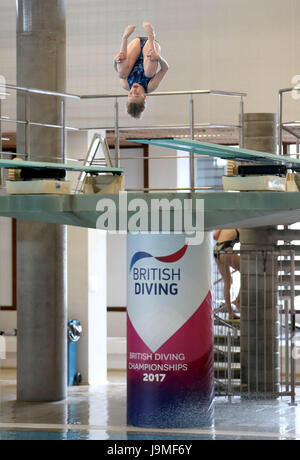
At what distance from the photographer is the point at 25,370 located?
28.7 feet

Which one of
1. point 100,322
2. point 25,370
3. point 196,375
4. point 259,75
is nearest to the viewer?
point 196,375

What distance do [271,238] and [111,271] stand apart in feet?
15.7

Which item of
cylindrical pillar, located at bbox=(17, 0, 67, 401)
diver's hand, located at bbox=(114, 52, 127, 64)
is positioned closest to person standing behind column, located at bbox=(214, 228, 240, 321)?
cylindrical pillar, located at bbox=(17, 0, 67, 401)

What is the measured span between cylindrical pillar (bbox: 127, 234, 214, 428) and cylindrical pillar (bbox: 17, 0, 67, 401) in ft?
8.11

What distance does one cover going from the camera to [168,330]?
247 inches

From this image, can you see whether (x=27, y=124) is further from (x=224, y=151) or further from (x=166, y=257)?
(x=224, y=151)

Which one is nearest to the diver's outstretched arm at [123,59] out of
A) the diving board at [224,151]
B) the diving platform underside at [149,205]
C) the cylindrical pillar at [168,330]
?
the diving board at [224,151]

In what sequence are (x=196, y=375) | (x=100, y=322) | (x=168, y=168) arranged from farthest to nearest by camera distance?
(x=168, y=168), (x=100, y=322), (x=196, y=375)

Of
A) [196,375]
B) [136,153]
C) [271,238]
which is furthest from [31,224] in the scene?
[136,153]

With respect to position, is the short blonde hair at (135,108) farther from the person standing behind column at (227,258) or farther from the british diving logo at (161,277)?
the person standing behind column at (227,258)

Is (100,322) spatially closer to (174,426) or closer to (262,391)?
(262,391)

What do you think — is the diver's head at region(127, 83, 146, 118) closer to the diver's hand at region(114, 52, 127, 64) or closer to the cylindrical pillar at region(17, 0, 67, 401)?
the diver's hand at region(114, 52, 127, 64)

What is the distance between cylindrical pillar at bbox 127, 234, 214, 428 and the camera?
20.5ft

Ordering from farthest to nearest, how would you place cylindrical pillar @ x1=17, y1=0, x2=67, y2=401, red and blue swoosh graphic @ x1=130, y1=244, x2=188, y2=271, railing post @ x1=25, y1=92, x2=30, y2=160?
cylindrical pillar @ x1=17, y1=0, x2=67, y2=401 → railing post @ x1=25, y1=92, x2=30, y2=160 → red and blue swoosh graphic @ x1=130, y1=244, x2=188, y2=271
